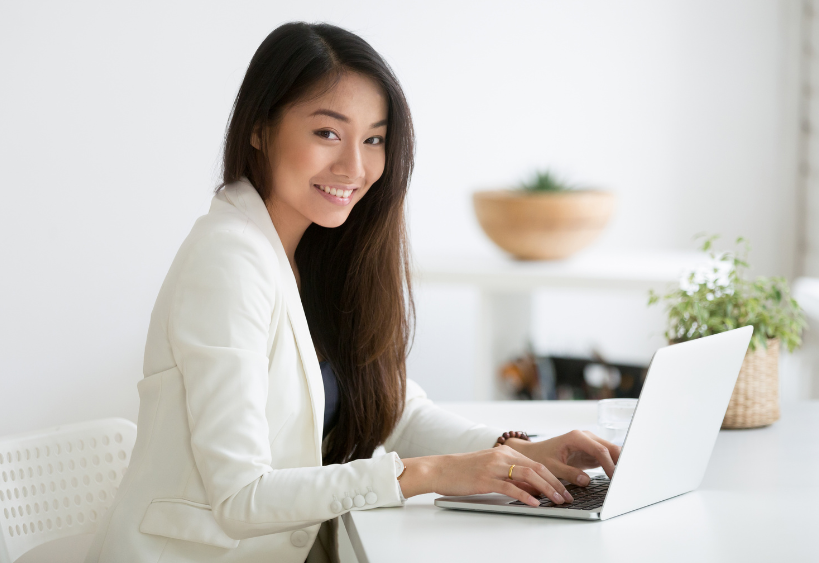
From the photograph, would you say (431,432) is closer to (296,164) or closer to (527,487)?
(527,487)

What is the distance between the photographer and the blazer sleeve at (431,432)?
1.29 metres

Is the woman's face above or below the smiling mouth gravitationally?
above

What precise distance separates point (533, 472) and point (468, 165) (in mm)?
1894

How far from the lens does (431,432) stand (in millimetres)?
1367

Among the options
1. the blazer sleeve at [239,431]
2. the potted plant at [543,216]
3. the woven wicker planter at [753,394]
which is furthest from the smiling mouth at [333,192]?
the potted plant at [543,216]

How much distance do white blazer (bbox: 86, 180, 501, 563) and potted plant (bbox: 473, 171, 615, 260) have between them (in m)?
1.26

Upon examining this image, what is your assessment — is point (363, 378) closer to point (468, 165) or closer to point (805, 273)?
point (468, 165)

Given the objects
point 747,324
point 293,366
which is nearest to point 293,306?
point 293,366

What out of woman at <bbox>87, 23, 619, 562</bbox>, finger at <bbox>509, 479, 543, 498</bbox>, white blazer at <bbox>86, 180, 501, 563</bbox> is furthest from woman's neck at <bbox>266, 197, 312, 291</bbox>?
finger at <bbox>509, 479, 543, 498</bbox>

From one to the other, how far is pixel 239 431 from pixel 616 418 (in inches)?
24.5

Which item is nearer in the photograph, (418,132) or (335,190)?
(335,190)

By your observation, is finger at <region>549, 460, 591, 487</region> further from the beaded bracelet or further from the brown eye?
the brown eye

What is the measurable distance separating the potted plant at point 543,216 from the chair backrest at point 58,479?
1297mm

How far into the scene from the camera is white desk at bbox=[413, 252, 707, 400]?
234 centimetres
